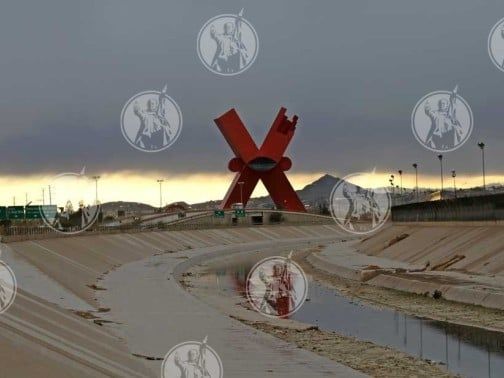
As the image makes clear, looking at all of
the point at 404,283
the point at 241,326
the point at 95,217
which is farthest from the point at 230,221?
the point at 241,326

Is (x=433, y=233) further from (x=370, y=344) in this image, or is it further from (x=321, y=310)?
(x=370, y=344)

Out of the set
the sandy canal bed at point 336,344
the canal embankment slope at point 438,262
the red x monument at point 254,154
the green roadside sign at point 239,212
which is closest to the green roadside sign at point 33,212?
the canal embankment slope at point 438,262

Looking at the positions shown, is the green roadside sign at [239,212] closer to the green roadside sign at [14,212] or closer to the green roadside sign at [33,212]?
the green roadside sign at [33,212]

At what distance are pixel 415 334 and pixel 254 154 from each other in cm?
8758

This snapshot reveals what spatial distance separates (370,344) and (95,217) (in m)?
98.4

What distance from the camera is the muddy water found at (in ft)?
60.7

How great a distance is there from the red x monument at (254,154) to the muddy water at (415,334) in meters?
75.5

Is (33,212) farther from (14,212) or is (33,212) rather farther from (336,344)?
(336,344)

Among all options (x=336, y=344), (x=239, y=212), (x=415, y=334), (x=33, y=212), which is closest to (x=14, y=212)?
(x=33, y=212)

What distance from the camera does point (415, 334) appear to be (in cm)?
2316

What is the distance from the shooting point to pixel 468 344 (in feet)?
68.4

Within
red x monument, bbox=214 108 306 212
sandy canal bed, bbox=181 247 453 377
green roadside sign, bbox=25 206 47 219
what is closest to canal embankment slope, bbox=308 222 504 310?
sandy canal bed, bbox=181 247 453 377

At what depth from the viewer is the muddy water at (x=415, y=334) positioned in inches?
728

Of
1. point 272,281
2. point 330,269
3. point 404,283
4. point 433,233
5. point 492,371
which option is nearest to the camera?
point 492,371
